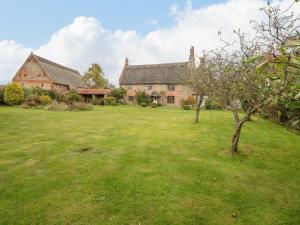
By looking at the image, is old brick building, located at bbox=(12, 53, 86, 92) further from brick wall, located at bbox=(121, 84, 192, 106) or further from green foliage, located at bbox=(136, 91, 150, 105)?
green foliage, located at bbox=(136, 91, 150, 105)

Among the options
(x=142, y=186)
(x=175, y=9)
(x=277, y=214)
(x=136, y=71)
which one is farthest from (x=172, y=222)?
(x=136, y=71)

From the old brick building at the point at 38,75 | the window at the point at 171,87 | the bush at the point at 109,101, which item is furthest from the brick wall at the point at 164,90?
the old brick building at the point at 38,75

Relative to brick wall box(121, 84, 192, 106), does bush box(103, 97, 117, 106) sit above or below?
below

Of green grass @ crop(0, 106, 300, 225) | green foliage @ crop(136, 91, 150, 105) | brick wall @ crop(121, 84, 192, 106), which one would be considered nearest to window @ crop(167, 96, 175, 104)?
brick wall @ crop(121, 84, 192, 106)

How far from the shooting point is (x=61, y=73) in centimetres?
5256

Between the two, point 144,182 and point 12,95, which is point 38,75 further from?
point 144,182

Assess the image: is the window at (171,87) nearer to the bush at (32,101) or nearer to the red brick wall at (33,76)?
the red brick wall at (33,76)

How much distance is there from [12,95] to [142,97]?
2235 centimetres

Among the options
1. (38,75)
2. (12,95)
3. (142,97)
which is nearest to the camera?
(12,95)

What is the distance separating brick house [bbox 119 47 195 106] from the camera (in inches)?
1853

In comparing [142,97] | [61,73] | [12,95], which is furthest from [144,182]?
[61,73]

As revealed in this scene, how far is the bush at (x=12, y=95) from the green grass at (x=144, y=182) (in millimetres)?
21417

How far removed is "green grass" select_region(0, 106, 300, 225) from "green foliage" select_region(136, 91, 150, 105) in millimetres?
33187

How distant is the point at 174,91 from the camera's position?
47.5 metres
